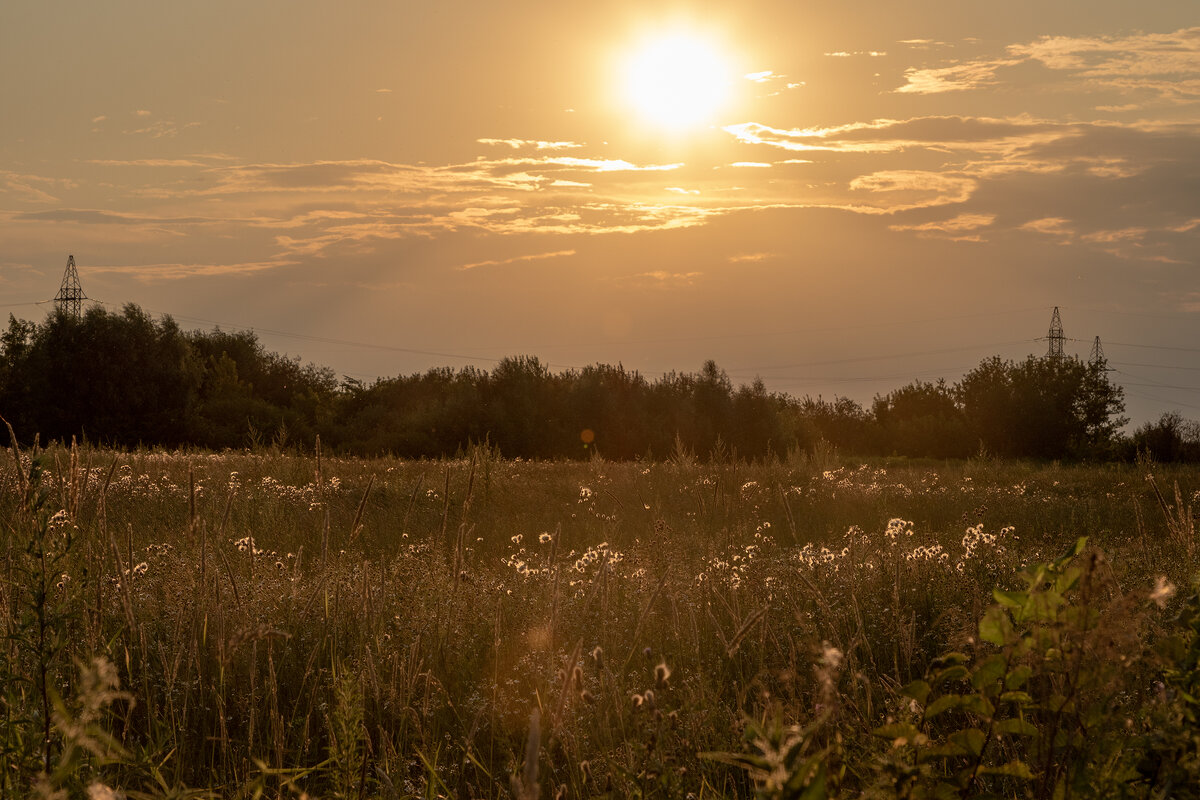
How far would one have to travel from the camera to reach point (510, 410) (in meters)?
39.9

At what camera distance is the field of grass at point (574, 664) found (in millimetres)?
1649

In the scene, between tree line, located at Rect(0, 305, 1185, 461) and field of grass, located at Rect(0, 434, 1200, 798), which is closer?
field of grass, located at Rect(0, 434, 1200, 798)

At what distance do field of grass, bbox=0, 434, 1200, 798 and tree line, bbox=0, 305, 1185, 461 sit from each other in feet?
99.7

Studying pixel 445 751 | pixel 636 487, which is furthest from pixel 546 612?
pixel 636 487

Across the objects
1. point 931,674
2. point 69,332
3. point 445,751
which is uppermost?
point 69,332

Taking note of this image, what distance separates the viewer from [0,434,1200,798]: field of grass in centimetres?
165

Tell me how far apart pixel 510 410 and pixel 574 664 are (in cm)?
3816

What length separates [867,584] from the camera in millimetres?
5473

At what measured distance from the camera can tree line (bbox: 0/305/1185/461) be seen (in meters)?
40.3

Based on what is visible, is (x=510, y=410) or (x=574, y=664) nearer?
(x=574, y=664)

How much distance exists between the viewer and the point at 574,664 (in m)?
1.90

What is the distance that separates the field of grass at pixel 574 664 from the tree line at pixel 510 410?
30.4m

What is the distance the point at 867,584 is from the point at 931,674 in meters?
4.08

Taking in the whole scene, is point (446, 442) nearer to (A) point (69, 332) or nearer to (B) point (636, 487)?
(A) point (69, 332)
